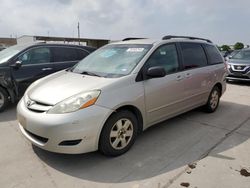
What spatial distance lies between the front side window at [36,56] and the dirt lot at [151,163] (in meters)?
1.85

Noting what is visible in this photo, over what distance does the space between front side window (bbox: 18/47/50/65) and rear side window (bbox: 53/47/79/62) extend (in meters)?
0.21

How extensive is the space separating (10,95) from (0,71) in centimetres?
56

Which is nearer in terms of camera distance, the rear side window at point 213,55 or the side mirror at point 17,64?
the rear side window at point 213,55

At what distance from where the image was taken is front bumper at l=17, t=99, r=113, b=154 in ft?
9.36

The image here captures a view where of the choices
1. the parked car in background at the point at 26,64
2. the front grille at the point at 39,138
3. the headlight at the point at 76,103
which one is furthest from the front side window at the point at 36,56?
the headlight at the point at 76,103

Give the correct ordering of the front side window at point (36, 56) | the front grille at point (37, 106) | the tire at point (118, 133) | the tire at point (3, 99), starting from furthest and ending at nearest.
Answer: the front side window at point (36, 56), the tire at point (3, 99), the tire at point (118, 133), the front grille at point (37, 106)

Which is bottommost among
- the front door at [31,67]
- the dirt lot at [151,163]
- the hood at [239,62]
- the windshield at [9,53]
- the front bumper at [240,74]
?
the front bumper at [240,74]

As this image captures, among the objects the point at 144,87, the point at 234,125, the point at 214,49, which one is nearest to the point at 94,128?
the point at 144,87

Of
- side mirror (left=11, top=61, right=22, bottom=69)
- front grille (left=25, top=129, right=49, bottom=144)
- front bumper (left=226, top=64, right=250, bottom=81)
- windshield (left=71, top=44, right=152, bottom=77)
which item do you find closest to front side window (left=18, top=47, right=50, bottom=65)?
side mirror (left=11, top=61, right=22, bottom=69)

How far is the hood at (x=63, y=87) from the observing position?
10.2ft

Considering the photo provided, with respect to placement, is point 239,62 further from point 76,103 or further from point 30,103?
point 30,103

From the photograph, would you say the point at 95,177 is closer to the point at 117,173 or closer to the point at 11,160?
the point at 117,173

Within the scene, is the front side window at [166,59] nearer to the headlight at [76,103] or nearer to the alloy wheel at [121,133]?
the alloy wheel at [121,133]

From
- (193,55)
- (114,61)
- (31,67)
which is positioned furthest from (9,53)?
(193,55)
